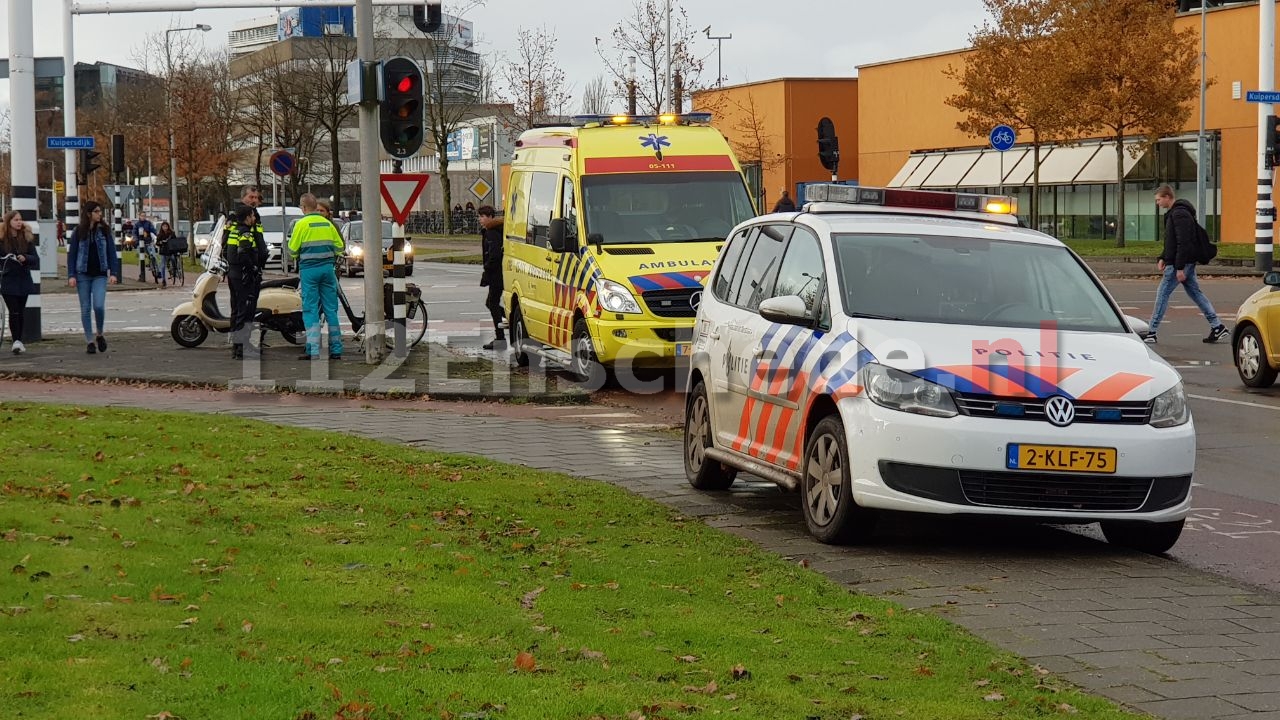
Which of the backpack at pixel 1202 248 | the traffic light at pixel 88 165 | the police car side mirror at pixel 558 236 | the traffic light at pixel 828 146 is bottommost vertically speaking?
the backpack at pixel 1202 248

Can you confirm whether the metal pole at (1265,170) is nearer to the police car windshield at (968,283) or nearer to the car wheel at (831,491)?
the police car windshield at (968,283)

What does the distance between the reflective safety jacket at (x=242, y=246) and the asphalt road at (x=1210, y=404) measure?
3003 mm

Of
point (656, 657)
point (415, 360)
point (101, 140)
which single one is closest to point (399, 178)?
point (415, 360)

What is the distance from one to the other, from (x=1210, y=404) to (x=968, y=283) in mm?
7103

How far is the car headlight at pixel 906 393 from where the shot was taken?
25.7 ft

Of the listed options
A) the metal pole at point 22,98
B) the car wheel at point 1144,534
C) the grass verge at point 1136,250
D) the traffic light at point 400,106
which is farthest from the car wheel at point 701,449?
the grass verge at point 1136,250

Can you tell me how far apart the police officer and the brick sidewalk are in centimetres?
968

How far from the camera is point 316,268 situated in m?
19.2

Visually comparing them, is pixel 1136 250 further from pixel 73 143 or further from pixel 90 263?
pixel 90 263

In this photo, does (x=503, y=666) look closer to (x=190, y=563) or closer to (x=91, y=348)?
(x=190, y=563)

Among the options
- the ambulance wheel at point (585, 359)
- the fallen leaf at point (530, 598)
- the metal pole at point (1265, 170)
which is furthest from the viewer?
the metal pole at point (1265, 170)

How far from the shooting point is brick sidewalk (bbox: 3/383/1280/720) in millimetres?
5777

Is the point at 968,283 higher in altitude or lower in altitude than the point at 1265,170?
lower

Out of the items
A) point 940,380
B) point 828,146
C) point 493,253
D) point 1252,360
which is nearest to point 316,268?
point 493,253
